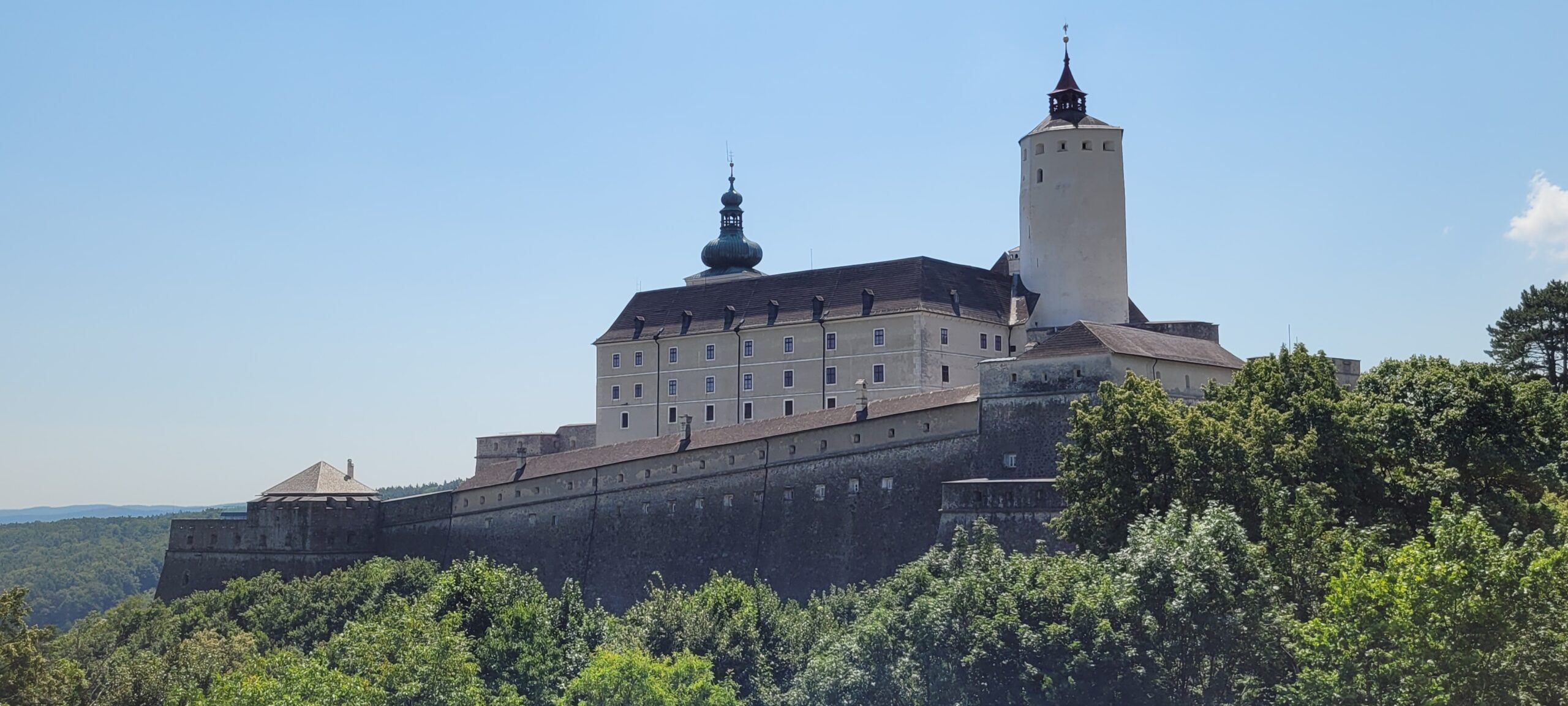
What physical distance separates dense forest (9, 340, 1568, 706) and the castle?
3688mm

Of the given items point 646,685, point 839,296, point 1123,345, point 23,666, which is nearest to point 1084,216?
point 839,296

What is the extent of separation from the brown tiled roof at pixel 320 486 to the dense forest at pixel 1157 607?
15074 millimetres

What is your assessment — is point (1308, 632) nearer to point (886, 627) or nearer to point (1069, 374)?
point (886, 627)

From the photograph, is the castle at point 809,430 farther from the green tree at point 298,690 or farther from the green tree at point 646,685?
the green tree at point 298,690

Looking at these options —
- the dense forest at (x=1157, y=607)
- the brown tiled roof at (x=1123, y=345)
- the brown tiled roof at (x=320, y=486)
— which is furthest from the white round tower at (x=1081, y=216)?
the brown tiled roof at (x=320, y=486)

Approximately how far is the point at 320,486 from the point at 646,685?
1190 inches

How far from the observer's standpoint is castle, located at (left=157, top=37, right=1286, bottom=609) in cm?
5428

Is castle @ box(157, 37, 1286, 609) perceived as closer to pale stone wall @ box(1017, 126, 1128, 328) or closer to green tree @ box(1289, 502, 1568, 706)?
pale stone wall @ box(1017, 126, 1128, 328)

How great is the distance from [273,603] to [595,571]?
38.5 feet

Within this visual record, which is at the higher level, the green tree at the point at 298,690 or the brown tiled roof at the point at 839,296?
the brown tiled roof at the point at 839,296

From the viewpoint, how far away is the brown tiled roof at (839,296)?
72812 millimetres

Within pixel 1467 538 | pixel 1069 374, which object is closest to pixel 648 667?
pixel 1069 374

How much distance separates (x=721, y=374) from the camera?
3056 inches

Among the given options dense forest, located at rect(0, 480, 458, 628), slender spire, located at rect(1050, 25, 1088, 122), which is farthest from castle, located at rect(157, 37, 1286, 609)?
dense forest, located at rect(0, 480, 458, 628)
